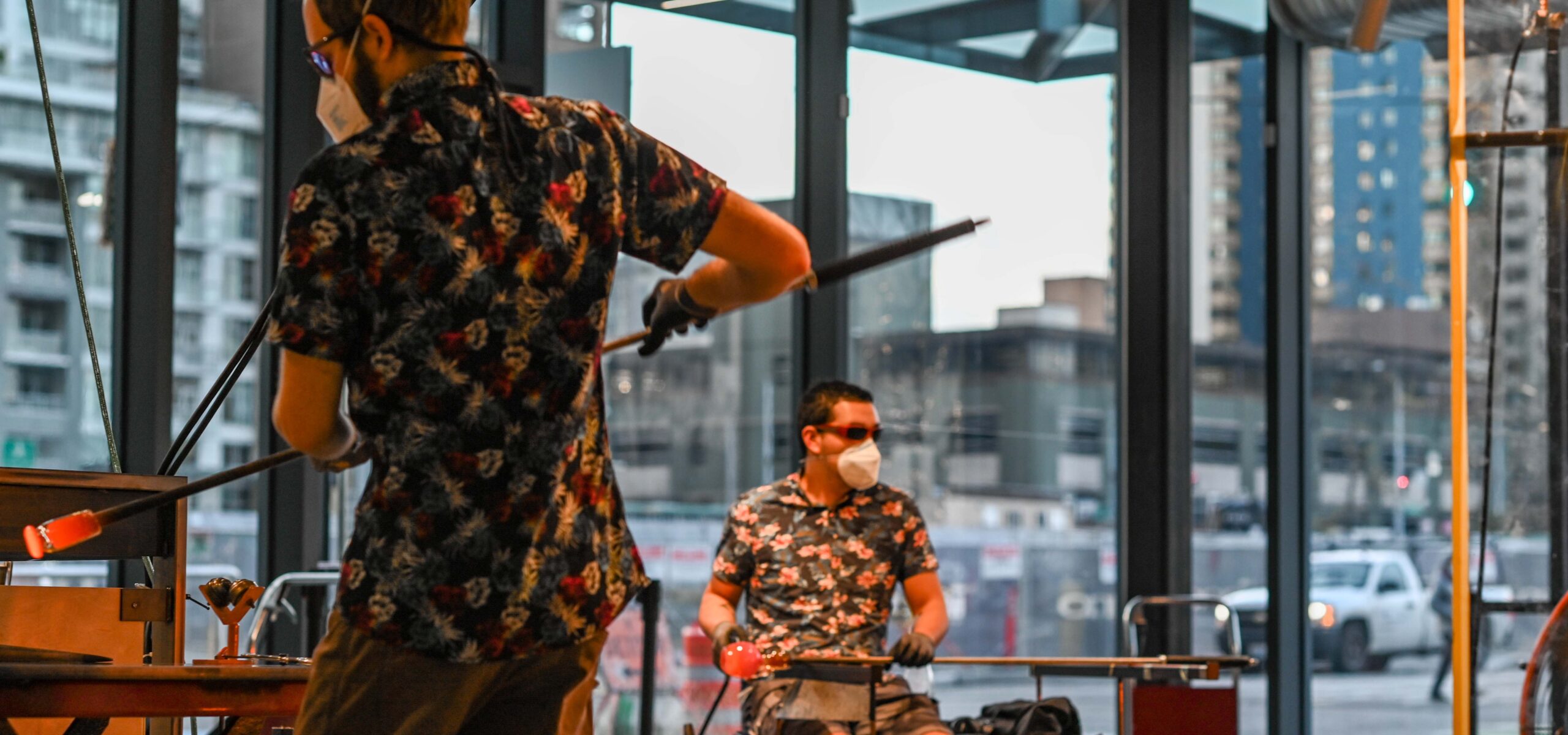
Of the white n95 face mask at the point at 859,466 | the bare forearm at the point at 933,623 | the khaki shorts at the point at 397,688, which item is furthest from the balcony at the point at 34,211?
the khaki shorts at the point at 397,688

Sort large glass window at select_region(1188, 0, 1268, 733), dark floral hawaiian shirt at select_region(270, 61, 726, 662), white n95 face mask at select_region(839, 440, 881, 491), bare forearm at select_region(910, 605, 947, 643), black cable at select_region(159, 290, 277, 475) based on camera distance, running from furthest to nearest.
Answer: large glass window at select_region(1188, 0, 1268, 733)
white n95 face mask at select_region(839, 440, 881, 491)
bare forearm at select_region(910, 605, 947, 643)
black cable at select_region(159, 290, 277, 475)
dark floral hawaiian shirt at select_region(270, 61, 726, 662)

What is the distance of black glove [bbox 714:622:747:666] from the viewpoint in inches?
137

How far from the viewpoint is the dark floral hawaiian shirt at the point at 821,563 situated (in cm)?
376

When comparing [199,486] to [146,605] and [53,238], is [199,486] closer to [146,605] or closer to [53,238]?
[146,605]

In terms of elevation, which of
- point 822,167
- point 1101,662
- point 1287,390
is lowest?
point 1101,662

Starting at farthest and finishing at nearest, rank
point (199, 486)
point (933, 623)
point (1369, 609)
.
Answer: point (1369, 609) → point (933, 623) → point (199, 486)

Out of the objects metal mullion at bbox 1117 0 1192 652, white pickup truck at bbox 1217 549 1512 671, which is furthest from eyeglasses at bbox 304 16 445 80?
white pickup truck at bbox 1217 549 1512 671

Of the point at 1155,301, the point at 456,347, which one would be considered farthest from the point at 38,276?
the point at 1155,301

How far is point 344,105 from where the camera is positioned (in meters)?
1.43

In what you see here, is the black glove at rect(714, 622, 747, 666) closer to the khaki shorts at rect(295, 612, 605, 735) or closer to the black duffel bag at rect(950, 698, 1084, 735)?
the black duffel bag at rect(950, 698, 1084, 735)

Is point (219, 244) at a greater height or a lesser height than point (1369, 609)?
greater

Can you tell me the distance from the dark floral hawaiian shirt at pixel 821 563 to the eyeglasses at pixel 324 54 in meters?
2.48

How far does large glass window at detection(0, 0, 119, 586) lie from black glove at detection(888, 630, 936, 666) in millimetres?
2041

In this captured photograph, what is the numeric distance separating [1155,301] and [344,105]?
13.8 ft
